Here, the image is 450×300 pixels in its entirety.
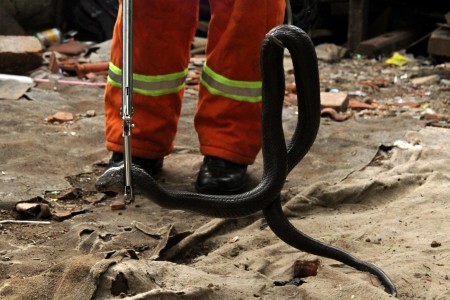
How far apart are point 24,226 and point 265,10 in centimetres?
110

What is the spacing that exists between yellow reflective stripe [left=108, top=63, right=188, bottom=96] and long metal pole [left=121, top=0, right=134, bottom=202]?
33.0 inches

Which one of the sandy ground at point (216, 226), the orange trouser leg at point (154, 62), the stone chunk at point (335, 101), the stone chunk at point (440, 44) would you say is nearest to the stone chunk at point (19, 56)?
the sandy ground at point (216, 226)

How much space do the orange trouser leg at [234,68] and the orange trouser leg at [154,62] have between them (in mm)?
99

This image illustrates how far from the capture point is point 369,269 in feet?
6.41

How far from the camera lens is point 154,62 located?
2.65 metres

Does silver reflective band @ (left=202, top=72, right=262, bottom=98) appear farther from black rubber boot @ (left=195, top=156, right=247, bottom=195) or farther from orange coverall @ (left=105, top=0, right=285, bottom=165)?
black rubber boot @ (left=195, top=156, right=247, bottom=195)

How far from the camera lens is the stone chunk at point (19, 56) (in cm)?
482

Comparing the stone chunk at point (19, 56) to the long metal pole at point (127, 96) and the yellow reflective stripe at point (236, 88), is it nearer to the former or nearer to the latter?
the yellow reflective stripe at point (236, 88)

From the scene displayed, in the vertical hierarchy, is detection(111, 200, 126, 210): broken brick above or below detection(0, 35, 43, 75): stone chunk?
above

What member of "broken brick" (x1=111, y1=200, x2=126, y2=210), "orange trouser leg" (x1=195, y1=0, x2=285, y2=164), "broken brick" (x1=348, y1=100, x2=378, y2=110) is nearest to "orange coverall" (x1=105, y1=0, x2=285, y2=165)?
"orange trouser leg" (x1=195, y1=0, x2=285, y2=164)

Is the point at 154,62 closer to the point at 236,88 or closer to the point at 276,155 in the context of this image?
the point at 236,88

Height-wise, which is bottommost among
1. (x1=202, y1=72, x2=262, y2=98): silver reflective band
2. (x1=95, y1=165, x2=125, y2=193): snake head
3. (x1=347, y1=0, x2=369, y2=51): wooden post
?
(x1=347, y1=0, x2=369, y2=51): wooden post

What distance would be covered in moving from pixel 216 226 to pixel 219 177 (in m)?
0.37

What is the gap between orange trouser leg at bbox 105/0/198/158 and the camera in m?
2.61
